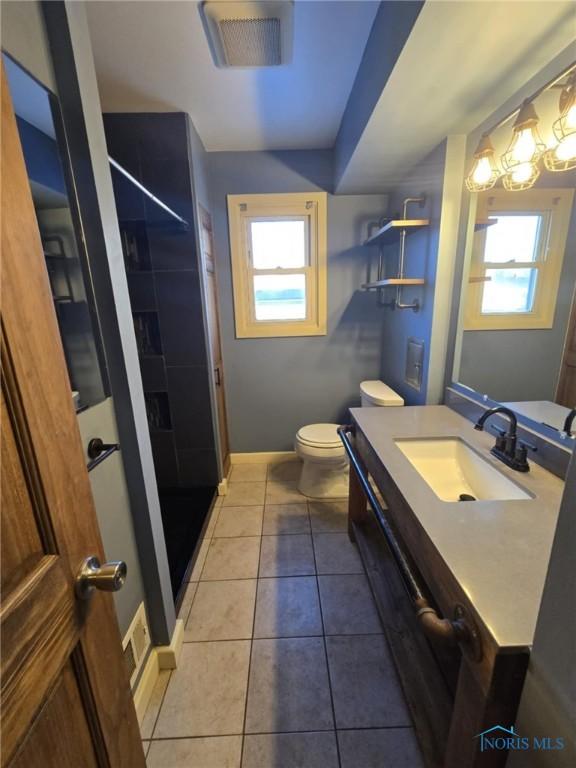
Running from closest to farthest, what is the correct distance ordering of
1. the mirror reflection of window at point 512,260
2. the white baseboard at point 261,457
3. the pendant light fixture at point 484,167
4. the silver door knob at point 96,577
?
the silver door knob at point 96,577 → the mirror reflection of window at point 512,260 → the pendant light fixture at point 484,167 → the white baseboard at point 261,457

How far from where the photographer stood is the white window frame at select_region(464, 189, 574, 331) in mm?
1044

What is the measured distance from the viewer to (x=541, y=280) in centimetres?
113

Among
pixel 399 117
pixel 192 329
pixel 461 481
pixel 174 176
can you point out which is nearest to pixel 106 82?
pixel 174 176

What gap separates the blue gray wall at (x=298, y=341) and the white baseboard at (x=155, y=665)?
1.61 meters

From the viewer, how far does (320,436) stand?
2.28m

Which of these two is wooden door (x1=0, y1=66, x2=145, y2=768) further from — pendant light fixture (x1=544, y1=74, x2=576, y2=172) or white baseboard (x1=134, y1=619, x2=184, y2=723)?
pendant light fixture (x1=544, y1=74, x2=576, y2=172)

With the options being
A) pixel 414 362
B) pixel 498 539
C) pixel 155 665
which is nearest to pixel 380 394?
pixel 414 362

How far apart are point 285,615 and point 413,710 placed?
638 mm

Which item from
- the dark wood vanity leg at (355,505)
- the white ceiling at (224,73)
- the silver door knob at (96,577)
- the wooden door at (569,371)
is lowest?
the dark wood vanity leg at (355,505)

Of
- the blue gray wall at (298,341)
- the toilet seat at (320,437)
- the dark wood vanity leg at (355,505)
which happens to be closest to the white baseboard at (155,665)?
the dark wood vanity leg at (355,505)

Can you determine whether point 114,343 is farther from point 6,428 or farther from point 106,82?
point 106,82

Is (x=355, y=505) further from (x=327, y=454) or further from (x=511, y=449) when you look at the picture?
(x=511, y=449)

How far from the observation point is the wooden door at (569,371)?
3.40ft

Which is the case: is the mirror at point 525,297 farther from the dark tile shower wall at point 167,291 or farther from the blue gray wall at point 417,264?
the dark tile shower wall at point 167,291
